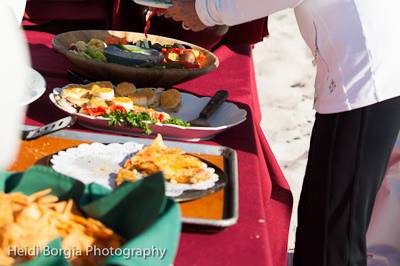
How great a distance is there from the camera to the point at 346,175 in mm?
1371

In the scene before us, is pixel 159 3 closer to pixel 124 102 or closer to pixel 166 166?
pixel 124 102

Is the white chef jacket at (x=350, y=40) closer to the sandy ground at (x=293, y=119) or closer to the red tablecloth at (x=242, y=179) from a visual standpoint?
the red tablecloth at (x=242, y=179)

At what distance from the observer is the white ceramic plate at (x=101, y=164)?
87cm

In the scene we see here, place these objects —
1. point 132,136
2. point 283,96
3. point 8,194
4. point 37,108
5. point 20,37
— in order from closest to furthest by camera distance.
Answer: point 20,37, point 8,194, point 132,136, point 37,108, point 283,96

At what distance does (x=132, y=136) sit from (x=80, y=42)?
1.29 ft

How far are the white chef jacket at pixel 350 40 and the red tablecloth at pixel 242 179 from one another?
0.18 meters

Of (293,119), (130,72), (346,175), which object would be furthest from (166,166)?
(293,119)

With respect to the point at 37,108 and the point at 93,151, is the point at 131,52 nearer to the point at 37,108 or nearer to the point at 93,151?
the point at 37,108

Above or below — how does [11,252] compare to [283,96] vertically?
above

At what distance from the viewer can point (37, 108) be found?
1.23m

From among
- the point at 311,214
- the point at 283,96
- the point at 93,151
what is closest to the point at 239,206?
the point at 93,151

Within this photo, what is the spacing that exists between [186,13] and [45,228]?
0.89 metres

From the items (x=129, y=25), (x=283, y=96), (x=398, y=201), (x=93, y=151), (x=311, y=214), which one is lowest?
(x=283, y=96)

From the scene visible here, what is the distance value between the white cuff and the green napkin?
68 cm
